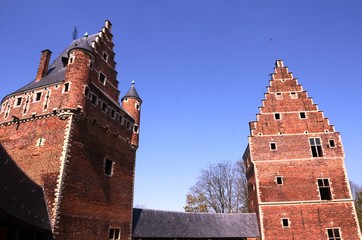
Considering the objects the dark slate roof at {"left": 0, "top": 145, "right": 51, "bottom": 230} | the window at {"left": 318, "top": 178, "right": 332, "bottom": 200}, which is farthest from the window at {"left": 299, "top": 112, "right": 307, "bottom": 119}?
the dark slate roof at {"left": 0, "top": 145, "right": 51, "bottom": 230}

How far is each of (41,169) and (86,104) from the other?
15.3 feet

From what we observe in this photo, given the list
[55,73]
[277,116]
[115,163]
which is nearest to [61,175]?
[115,163]

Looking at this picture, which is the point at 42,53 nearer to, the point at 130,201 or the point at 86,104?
the point at 86,104

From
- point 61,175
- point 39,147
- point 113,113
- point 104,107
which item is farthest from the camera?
point 113,113

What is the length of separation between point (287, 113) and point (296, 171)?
5.18 m

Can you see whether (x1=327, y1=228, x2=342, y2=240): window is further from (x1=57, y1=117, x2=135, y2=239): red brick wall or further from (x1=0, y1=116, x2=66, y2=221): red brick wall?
(x1=0, y1=116, x2=66, y2=221): red brick wall

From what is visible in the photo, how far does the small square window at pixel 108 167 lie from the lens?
61.6ft

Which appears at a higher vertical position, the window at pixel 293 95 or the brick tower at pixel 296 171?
the window at pixel 293 95

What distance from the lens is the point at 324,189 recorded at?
72.7ft

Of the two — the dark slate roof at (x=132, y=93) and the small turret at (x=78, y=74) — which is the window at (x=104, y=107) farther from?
the dark slate roof at (x=132, y=93)

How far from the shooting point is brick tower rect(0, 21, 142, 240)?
601 inches

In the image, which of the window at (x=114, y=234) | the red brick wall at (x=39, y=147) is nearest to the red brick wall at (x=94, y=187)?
the window at (x=114, y=234)

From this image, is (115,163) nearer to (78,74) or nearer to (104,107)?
(104,107)

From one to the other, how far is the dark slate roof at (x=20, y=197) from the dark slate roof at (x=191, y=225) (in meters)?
9.30
